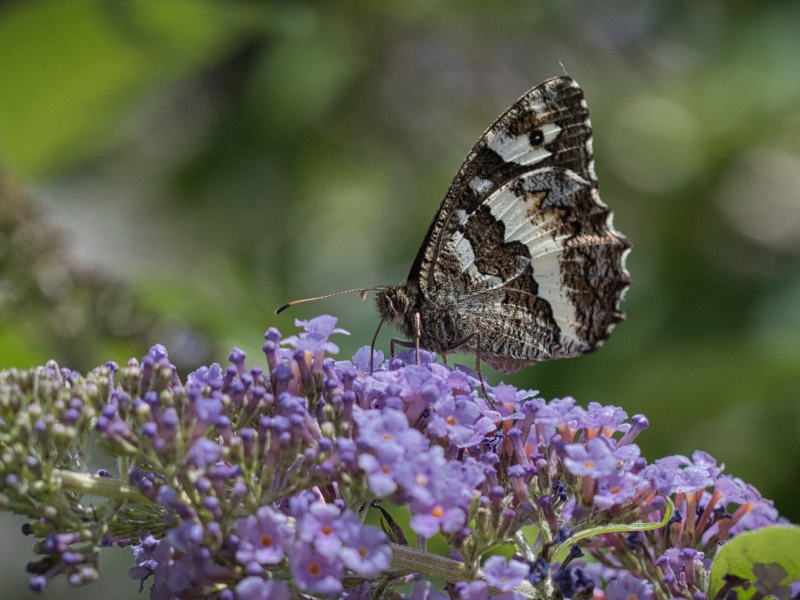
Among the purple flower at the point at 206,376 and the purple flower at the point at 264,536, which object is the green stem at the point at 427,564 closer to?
the purple flower at the point at 264,536

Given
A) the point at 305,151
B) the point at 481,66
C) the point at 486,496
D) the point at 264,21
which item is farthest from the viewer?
the point at 481,66

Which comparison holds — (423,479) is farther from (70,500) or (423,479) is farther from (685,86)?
(685,86)

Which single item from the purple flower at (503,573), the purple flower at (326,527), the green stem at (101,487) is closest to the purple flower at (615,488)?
the purple flower at (503,573)

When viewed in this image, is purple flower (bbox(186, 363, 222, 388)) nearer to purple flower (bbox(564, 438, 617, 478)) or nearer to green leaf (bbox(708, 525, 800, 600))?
purple flower (bbox(564, 438, 617, 478))

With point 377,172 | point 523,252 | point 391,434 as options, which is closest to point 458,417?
point 391,434

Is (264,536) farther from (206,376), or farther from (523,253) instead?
(523,253)

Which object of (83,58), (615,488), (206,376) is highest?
(83,58)

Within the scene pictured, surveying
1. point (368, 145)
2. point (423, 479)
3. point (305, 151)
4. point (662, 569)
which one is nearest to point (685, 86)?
point (368, 145)
